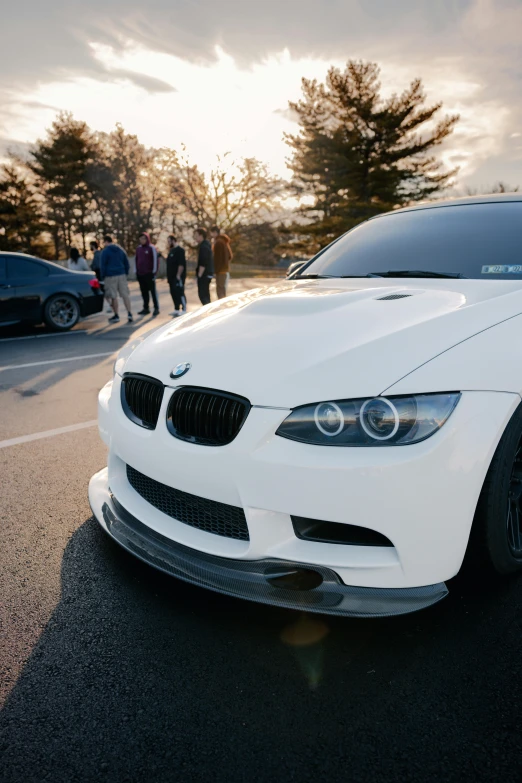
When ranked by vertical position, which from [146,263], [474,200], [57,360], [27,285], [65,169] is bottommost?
[57,360]

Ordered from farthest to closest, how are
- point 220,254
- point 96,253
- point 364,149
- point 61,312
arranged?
point 364,149
point 96,253
point 220,254
point 61,312

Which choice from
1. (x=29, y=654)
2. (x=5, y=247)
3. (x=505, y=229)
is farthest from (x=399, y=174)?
(x=29, y=654)

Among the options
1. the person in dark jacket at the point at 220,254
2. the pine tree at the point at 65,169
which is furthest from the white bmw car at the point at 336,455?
the pine tree at the point at 65,169

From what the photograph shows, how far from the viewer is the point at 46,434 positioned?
421cm

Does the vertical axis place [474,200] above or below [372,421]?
above

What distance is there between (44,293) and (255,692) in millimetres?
9455

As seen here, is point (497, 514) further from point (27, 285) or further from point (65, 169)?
point (65, 169)

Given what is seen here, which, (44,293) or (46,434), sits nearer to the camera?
(46,434)

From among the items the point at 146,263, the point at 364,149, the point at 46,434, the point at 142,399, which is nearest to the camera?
the point at 142,399

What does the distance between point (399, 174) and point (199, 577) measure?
115 ft

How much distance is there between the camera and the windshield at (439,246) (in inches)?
110

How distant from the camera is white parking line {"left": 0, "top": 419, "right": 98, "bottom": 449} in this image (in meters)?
4.03

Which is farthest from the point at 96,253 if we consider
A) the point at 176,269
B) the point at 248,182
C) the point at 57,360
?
the point at 248,182

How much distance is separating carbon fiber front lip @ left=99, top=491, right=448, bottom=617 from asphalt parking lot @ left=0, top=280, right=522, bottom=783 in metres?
0.19
